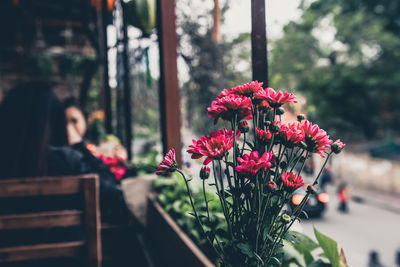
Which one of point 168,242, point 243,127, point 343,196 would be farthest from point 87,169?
point 343,196

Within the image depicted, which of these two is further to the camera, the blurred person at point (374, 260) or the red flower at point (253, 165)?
the blurred person at point (374, 260)

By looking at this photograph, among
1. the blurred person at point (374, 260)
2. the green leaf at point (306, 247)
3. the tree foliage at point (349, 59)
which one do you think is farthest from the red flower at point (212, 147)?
the tree foliage at point (349, 59)

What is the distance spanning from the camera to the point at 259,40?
108cm

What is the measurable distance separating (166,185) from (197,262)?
47.9 inches

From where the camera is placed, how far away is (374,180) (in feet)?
52.0

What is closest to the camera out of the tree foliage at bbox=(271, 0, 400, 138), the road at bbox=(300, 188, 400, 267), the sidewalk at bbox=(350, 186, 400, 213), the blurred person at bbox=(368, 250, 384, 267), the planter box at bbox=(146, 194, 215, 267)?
the planter box at bbox=(146, 194, 215, 267)

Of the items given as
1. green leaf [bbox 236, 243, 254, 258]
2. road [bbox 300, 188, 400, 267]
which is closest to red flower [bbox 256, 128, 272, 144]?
green leaf [bbox 236, 243, 254, 258]

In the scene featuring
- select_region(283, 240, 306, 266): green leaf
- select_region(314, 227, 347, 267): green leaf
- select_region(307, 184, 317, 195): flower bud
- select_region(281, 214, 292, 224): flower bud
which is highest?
select_region(307, 184, 317, 195): flower bud

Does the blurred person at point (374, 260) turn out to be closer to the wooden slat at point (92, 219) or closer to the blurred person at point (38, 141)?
the blurred person at point (38, 141)

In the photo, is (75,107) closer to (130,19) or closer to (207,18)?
(130,19)

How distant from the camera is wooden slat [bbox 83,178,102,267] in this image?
1.46 m

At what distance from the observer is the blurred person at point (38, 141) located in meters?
1.75

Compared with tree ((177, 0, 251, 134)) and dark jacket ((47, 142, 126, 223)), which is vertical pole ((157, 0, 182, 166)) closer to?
dark jacket ((47, 142, 126, 223))

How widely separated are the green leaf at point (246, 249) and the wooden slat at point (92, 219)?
0.90 m
